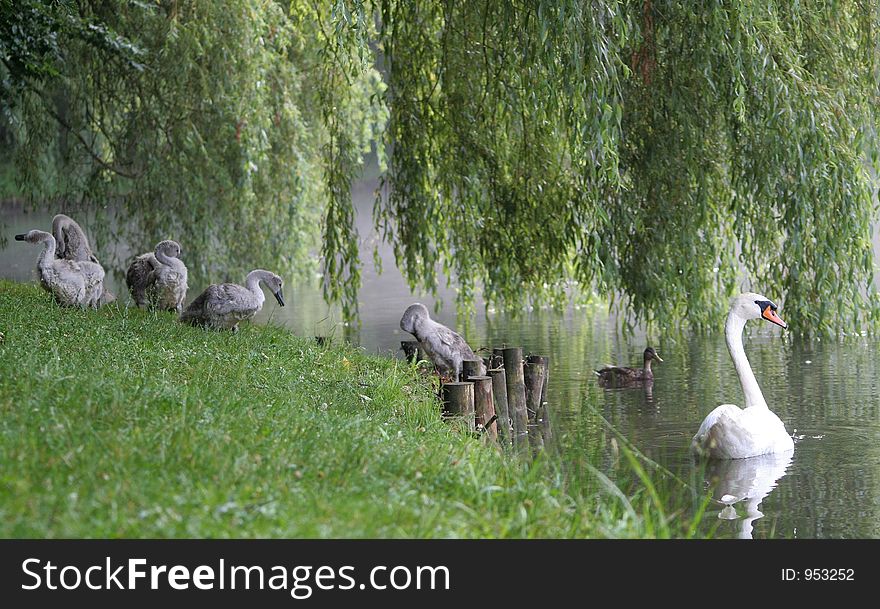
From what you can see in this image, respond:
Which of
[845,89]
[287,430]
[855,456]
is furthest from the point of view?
[845,89]

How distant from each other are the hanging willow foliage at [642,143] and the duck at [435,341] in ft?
4.65

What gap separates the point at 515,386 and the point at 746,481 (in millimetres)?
2384

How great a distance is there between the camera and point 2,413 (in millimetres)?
4613

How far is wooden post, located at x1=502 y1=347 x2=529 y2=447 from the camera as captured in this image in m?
8.96

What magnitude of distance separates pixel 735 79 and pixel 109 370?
552 centimetres

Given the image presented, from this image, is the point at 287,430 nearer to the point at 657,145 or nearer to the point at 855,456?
the point at 855,456

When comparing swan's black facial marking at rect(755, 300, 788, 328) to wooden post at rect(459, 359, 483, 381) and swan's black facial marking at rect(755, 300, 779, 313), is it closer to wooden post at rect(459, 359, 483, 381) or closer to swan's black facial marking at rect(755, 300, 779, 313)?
swan's black facial marking at rect(755, 300, 779, 313)

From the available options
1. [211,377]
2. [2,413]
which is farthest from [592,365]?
[2,413]

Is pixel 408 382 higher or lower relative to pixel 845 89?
lower

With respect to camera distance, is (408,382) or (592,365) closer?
(408,382)

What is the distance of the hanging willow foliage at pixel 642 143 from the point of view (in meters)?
9.14

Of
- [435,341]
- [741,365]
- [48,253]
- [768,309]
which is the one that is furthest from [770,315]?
[48,253]

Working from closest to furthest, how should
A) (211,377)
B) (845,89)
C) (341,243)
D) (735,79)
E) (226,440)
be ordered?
(226,440) → (211,377) → (735,79) → (845,89) → (341,243)

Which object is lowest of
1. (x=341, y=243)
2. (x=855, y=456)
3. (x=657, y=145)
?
(x=855, y=456)
